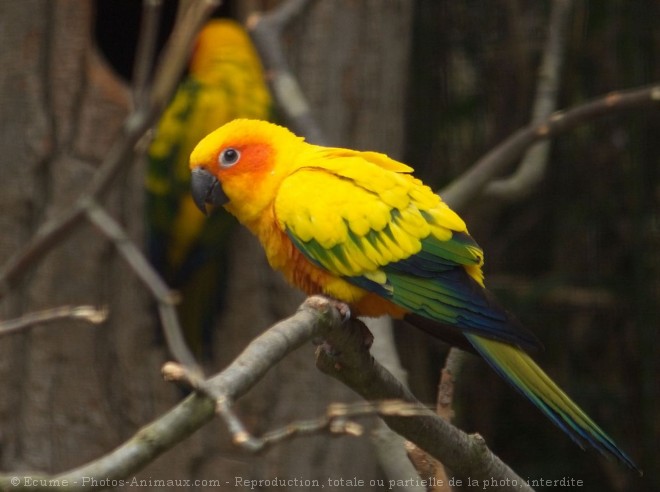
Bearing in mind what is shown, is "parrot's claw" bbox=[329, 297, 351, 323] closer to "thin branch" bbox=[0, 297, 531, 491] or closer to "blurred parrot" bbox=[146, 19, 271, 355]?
"thin branch" bbox=[0, 297, 531, 491]

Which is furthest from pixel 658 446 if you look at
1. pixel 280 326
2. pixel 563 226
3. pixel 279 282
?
pixel 280 326

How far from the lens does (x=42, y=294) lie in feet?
10.6

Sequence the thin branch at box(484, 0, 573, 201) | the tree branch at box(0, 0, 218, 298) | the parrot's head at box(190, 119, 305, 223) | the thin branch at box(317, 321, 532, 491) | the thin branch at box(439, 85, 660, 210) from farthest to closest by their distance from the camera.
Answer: the thin branch at box(484, 0, 573, 201), the thin branch at box(439, 85, 660, 210), the parrot's head at box(190, 119, 305, 223), the thin branch at box(317, 321, 532, 491), the tree branch at box(0, 0, 218, 298)

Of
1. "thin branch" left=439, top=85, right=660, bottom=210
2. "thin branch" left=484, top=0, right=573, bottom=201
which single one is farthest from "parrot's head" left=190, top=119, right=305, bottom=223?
"thin branch" left=484, top=0, right=573, bottom=201

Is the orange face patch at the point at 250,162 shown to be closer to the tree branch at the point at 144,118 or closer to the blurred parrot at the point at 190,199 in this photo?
the tree branch at the point at 144,118

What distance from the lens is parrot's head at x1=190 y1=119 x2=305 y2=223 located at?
2.14m

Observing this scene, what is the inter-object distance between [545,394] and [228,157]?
815mm

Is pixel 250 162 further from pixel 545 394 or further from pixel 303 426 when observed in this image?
pixel 303 426

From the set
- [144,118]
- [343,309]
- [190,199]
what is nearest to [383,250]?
[343,309]

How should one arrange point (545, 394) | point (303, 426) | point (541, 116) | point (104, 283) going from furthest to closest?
1. point (104, 283)
2. point (541, 116)
3. point (545, 394)
4. point (303, 426)

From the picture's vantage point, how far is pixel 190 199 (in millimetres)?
3369

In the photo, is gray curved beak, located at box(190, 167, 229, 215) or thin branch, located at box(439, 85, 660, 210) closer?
gray curved beak, located at box(190, 167, 229, 215)

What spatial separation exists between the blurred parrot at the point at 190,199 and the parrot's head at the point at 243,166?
108 cm

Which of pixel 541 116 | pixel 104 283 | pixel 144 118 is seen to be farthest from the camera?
pixel 104 283
